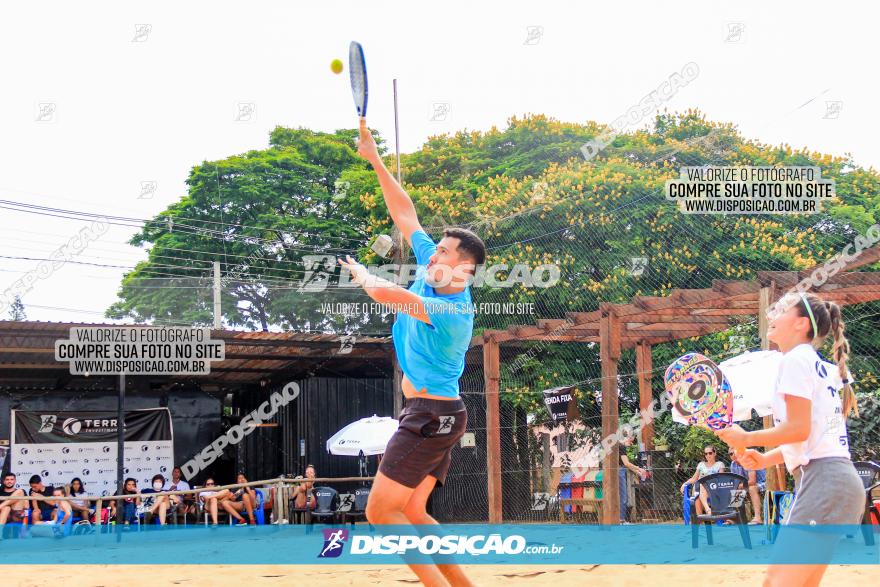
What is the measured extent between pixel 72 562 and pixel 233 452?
38.8 ft

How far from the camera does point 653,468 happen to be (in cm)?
1497

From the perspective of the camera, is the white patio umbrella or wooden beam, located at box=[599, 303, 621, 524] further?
the white patio umbrella

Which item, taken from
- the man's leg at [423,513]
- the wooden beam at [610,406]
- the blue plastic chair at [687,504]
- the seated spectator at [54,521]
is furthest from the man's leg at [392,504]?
the seated spectator at [54,521]

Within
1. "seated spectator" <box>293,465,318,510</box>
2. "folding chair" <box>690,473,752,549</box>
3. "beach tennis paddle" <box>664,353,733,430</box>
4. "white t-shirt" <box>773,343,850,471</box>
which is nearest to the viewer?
"white t-shirt" <box>773,343,850,471</box>

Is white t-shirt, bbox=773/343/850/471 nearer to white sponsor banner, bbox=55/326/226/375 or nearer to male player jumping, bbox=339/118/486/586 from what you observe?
male player jumping, bbox=339/118/486/586

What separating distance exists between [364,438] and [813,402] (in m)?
12.3

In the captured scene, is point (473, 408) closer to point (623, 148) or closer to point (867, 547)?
point (623, 148)

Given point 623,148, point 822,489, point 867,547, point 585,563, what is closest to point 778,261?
point 623,148

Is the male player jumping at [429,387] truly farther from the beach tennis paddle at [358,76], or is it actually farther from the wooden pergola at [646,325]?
the wooden pergola at [646,325]

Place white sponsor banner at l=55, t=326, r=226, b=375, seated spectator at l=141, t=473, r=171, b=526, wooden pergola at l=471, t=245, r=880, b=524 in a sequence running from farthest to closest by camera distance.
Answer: white sponsor banner at l=55, t=326, r=226, b=375 → seated spectator at l=141, t=473, r=171, b=526 → wooden pergola at l=471, t=245, r=880, b=524

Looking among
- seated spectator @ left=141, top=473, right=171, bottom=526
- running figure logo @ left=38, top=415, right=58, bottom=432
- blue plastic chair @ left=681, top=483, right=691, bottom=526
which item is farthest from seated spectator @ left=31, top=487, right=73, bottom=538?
blue plastic chair @ left=681, top=483, right=691, bottom=526

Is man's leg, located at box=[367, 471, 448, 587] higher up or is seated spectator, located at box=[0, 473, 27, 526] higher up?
man's leg, located at box=[367, 471, 448, 587]

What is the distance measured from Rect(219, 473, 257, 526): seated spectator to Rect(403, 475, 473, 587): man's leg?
11.5 m

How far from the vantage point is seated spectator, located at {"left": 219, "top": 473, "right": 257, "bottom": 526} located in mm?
15422
